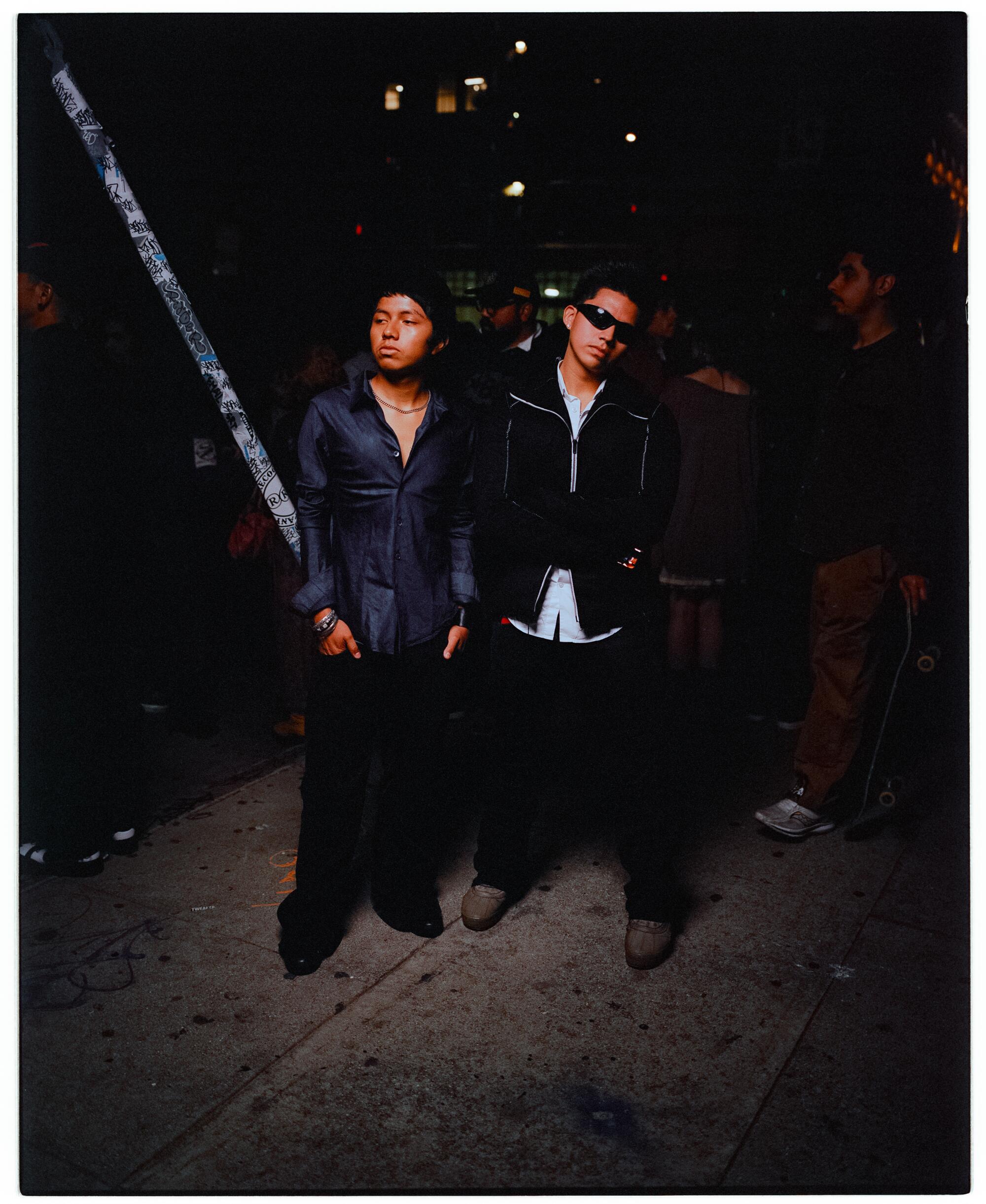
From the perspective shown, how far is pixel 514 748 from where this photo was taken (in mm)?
3438

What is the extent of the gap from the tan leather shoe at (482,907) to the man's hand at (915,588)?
1940 millimetres

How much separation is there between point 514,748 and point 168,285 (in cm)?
205

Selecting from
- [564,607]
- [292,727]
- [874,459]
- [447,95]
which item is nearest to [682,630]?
[874,459]

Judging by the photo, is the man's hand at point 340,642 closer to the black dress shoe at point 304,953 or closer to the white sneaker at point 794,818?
the black dress shoe at point 304,953

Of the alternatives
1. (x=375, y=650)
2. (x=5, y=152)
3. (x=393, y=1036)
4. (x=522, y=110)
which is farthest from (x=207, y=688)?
(x=522, y=110)

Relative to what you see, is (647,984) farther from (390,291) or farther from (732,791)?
(390,291)

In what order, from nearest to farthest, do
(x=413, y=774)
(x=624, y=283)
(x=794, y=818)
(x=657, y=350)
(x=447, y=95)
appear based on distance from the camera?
(x=624, y=283), (x=413, y=774), (x=794, y=818), (x=657, y=350), (x=447, y=95)

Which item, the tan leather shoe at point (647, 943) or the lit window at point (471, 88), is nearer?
the tan leather shoe at point (647, 943)

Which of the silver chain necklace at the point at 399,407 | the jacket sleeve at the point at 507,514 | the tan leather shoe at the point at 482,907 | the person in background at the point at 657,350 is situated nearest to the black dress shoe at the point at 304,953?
the tan leather shoe at the point at 482,907

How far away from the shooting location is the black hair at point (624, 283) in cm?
303

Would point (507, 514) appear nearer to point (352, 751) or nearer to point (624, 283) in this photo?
point (624, 283)

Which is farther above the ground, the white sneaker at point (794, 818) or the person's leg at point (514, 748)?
the person's leg at point (514, 748)

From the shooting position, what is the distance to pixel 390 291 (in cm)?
303

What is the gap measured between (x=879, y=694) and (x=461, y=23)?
9.86ft
